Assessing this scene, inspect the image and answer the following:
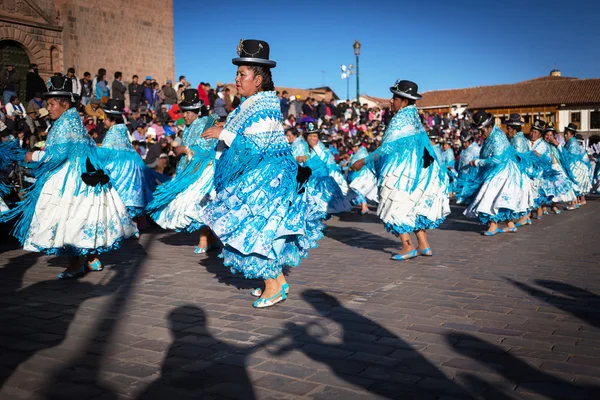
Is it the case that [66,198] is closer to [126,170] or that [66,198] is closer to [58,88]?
[58,88]

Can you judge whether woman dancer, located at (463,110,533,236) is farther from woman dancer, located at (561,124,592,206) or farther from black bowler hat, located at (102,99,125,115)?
woman dancer, located at (561,124,592,206)

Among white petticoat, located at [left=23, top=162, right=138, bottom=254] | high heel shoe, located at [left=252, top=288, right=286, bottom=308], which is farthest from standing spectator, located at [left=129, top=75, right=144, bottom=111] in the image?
high heel shoe, located at [left=252, top=288, right=286, bottom=308]

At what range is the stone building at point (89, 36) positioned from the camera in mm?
24609

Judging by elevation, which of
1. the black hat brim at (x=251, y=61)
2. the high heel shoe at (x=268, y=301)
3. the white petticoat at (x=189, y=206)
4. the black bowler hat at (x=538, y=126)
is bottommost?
the high heel shoe at (x=268, y=301)

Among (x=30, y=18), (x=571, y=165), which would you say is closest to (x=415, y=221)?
(x=571, y=165)

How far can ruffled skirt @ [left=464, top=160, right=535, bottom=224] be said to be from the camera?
9.88 meters

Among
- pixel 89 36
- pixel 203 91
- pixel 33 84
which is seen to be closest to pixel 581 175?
pixel 203 91

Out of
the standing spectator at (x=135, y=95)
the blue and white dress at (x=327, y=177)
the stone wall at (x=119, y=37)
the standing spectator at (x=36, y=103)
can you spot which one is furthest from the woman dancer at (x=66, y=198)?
the stone wall at (x=119, y=37)

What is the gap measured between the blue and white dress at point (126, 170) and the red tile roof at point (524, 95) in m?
60.4

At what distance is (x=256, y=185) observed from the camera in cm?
523

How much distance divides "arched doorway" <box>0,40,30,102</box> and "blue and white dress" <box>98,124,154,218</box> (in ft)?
51.7

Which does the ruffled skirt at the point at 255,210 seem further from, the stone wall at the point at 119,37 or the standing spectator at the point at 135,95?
the stone wall at the point at 119,37

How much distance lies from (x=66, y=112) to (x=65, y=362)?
3608mm

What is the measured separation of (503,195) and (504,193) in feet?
0.12
